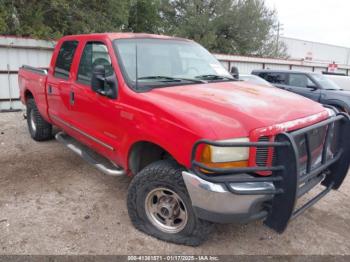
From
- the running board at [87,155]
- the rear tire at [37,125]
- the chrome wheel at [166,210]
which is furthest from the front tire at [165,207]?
the rear tire at [37,125]

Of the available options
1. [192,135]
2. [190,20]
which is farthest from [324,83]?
[190,20]

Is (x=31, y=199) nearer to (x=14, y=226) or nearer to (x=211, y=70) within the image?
(x=14, y=226)

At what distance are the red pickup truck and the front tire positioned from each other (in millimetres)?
10

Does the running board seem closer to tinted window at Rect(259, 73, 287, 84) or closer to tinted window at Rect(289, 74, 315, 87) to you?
tinted window at Rect(289, 74, 315, 87)

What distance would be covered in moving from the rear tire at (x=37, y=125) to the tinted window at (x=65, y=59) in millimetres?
1423

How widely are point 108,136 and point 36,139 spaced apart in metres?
3.20

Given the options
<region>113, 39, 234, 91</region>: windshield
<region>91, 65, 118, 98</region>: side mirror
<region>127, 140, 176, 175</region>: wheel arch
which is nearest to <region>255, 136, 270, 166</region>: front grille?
<region>127, 140, 176, 175</region>: wheel arch

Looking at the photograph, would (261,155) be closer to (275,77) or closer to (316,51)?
(275,77)

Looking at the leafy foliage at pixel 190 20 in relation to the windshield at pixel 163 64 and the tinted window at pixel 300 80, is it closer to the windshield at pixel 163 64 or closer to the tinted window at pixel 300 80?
the tinted window at pixel 300 80

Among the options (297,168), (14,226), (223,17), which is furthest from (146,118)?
(223,17)

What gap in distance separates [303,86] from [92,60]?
782cm

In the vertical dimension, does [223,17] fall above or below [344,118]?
above

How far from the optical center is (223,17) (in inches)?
930

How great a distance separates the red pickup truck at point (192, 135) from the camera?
2516mm
